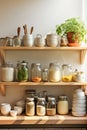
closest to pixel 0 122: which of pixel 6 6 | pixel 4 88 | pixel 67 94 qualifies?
pixel 4 88

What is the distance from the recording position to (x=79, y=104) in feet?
7.48

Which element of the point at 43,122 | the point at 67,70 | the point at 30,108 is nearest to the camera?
the point at 43,122

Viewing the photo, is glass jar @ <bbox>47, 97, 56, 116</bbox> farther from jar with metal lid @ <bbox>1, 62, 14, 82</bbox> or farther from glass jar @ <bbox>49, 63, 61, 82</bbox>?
jar with metal lid @ <bbox>1, 62, 14, 82</bbox>

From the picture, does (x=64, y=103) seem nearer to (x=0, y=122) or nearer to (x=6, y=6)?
(x=0, y=122)

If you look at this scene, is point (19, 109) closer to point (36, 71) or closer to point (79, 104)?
point (36, 71)

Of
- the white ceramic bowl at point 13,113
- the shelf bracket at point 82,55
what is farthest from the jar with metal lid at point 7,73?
the shelf bracket at point 82,55

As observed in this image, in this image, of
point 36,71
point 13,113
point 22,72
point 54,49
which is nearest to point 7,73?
point 22,72

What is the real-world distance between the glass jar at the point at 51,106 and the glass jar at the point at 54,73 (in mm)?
186

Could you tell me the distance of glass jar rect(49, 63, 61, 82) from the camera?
2.30 m

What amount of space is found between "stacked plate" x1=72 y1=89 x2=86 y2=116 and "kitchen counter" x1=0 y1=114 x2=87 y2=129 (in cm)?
8

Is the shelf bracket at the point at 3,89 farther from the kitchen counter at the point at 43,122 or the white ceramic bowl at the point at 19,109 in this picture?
the kitchen counter at the point at 43,122

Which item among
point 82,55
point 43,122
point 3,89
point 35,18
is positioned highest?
point 35,18

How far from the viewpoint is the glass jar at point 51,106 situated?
2297 mm

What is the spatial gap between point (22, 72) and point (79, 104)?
2.01ft
